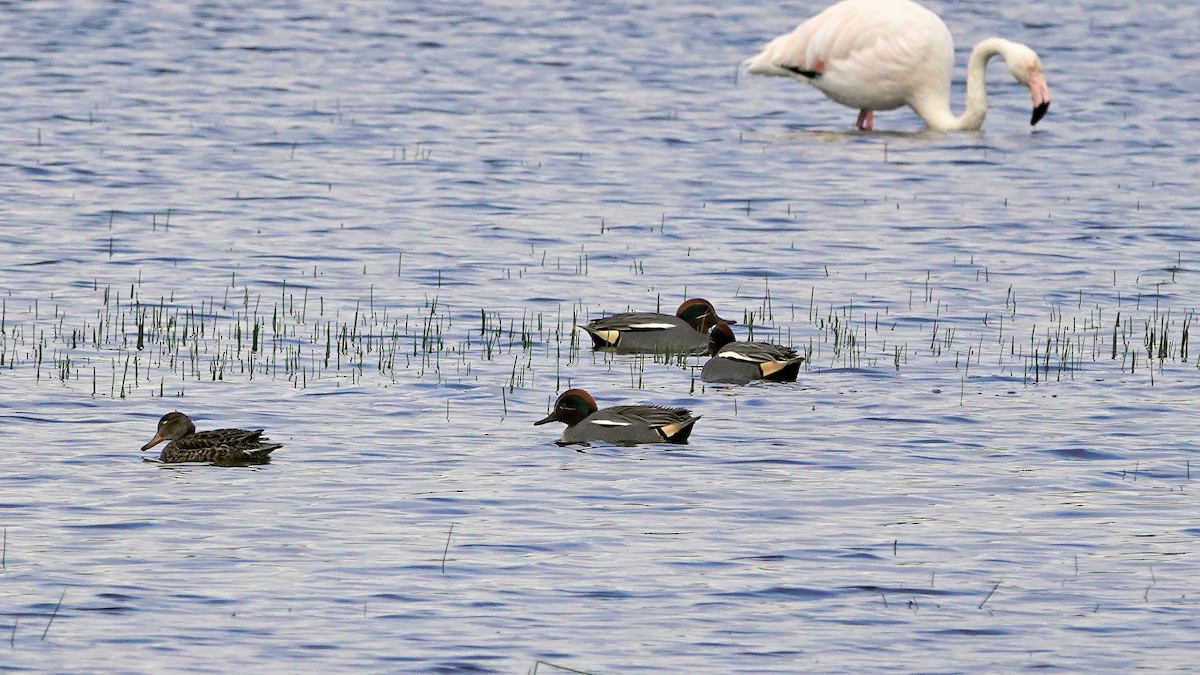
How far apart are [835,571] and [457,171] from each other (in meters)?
17.9

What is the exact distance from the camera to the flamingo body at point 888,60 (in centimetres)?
3152

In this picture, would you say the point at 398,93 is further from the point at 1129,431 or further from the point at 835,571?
the point at 835,571

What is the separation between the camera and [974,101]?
3294 centimetres

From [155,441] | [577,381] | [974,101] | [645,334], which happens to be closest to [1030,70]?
[974,101]

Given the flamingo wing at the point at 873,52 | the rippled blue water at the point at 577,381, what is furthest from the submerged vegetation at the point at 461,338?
the flamingo wing at the point at 873,52

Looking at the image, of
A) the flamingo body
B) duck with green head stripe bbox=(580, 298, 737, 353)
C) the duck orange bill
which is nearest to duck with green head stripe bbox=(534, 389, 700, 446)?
the duck orange bill

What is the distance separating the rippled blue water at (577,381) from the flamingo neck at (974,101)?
1.60 feet

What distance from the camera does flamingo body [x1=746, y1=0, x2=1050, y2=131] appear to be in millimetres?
31516

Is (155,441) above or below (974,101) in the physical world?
below

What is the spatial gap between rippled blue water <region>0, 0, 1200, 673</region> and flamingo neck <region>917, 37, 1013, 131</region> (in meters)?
0.49

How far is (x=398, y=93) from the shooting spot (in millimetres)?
37406

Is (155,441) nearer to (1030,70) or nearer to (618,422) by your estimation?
(618,422)

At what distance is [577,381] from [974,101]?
1649cm

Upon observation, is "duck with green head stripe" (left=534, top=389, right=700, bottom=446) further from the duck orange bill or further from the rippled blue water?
the duck orange bill
